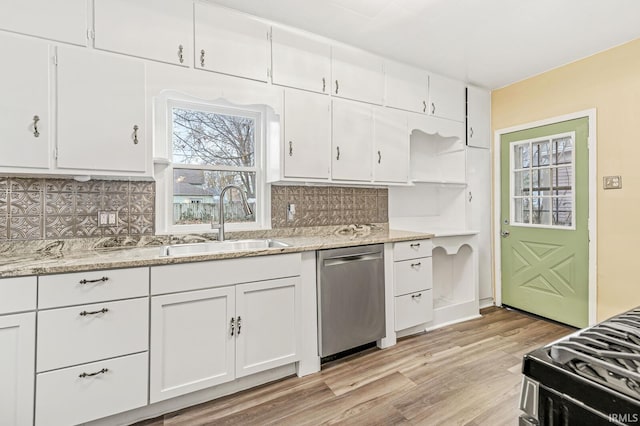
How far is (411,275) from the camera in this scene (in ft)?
8.86

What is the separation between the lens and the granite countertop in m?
1.50

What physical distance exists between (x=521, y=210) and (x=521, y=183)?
0.98ft

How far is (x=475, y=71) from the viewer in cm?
316

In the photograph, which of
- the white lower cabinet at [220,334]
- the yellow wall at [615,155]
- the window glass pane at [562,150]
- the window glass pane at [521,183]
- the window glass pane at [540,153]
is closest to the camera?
the white lower cabinet at [220,334]

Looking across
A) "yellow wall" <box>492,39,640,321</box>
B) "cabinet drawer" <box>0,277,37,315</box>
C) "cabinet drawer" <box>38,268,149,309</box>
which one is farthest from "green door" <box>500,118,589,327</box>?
"cabinet drawer" <box>0,277,37,315</box>

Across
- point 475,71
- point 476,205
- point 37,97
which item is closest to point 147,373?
point 37,97

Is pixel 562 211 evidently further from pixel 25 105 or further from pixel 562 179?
pixel 25 105

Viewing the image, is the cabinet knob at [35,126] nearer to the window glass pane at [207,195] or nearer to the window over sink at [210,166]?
the window over sink at [210,166]

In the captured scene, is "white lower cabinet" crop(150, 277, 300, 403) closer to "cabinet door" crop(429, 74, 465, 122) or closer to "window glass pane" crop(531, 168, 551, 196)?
"cabinet door" crop(429, 74, 465, 122)

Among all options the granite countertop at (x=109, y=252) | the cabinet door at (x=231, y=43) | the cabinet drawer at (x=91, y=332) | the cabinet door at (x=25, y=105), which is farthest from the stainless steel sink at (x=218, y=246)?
the cabinet door at (x=231, y=43)

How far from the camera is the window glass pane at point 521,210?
3.33 m

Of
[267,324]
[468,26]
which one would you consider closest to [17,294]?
[267,324]

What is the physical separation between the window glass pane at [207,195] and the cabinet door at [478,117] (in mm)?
2490

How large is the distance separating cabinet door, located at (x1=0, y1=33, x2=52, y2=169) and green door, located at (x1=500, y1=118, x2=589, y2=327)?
4.05 metres
